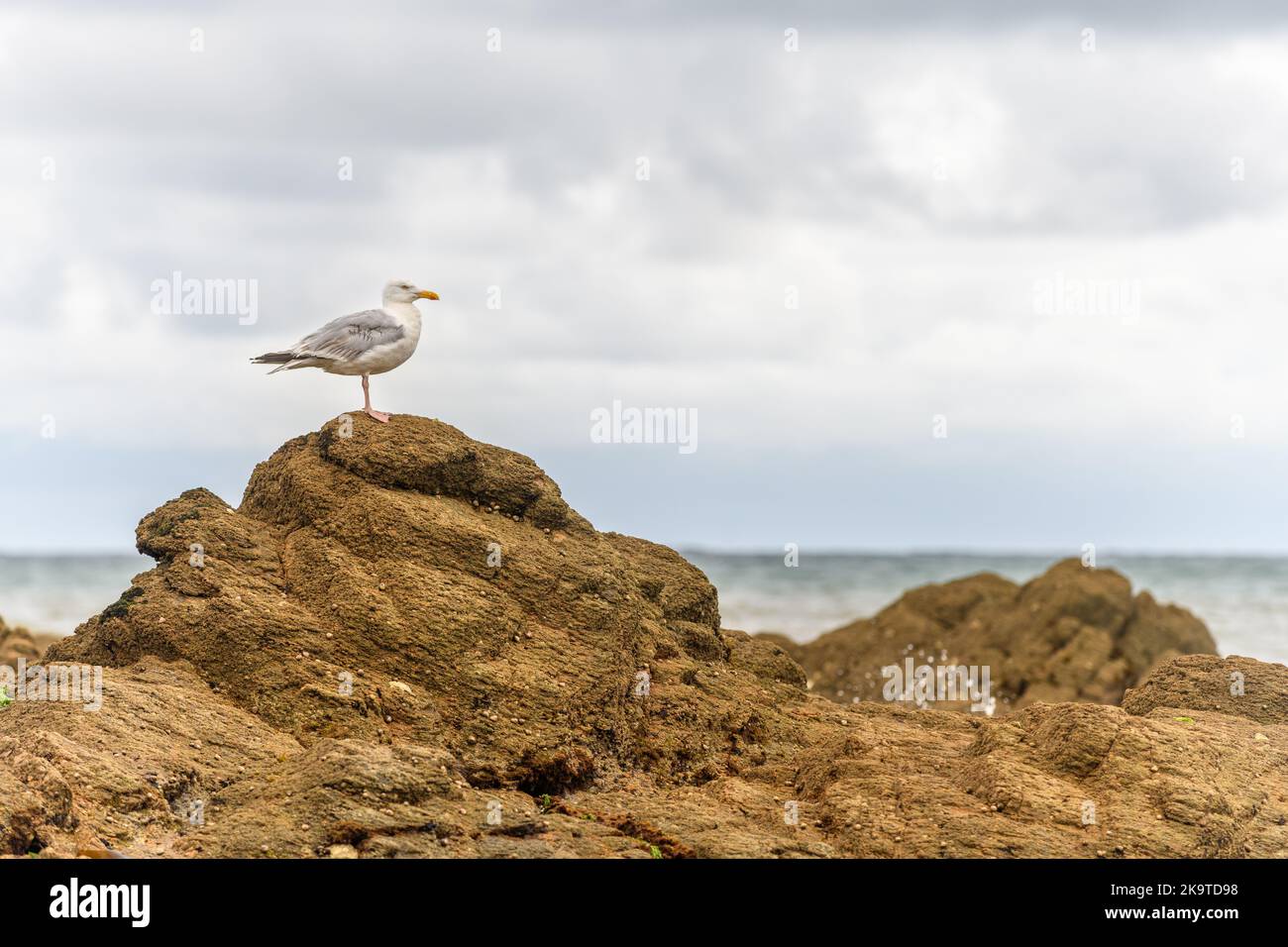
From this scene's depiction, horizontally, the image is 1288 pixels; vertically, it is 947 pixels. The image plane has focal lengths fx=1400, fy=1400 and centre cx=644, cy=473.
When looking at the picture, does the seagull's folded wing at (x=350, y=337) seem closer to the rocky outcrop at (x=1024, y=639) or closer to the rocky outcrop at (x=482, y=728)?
the rocky outcrop at (x=482, y=728)

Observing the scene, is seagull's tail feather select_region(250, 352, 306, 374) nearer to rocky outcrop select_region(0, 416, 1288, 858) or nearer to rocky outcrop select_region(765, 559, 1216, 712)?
rocky outcrop select_region(0, 416, 1288, 858)

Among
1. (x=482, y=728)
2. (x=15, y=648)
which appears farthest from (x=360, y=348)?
(x=15, y=648)

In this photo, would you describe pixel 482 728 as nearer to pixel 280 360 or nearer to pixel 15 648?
pixel 280 360

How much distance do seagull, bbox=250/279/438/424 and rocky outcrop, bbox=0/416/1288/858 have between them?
1.92 ft

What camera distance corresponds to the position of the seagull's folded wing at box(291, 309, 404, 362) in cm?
1038

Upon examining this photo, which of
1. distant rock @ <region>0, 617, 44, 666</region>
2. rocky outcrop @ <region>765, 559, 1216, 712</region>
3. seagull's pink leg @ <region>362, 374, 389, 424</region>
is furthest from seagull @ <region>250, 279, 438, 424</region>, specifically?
rocky outcrop @ <region>765, 559, 1216, 712</region>

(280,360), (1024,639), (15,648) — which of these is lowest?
(1024,639)

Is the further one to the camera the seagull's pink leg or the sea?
the sea

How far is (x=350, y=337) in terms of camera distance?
34.3 feet

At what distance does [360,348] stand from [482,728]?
3326 millimetres

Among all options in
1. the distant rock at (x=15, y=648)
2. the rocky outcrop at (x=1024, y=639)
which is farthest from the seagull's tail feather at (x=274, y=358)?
the rocky outcrop at (x=1024, y=639)
